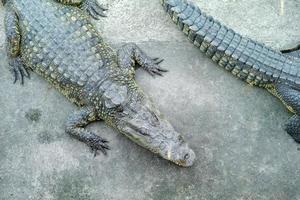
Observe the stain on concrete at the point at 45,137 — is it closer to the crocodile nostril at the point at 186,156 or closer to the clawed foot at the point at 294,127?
the crocodile nostril at the point at 186,156

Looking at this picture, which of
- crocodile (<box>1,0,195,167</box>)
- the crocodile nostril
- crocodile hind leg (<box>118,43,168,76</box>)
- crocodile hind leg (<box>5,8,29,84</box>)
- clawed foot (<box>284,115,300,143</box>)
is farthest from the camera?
crocodile hind leg (<box>5,8,29,84</box>)

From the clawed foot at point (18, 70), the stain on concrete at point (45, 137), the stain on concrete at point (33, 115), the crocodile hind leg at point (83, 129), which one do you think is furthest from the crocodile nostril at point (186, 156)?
the clawed foot at point (18, 70)

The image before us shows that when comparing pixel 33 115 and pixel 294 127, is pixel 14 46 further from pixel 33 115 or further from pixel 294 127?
pixel 294 127

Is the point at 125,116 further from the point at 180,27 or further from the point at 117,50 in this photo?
the point at 180,27

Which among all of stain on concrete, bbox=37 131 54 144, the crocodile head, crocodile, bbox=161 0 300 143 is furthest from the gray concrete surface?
the crocodile head

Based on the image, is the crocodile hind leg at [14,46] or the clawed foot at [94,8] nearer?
the crocodile hind leg at [14,46]

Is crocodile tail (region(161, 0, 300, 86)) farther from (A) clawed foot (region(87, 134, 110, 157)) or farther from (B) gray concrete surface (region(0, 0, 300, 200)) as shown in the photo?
(A) clawed foot (region(87, 134, 110, 157))
